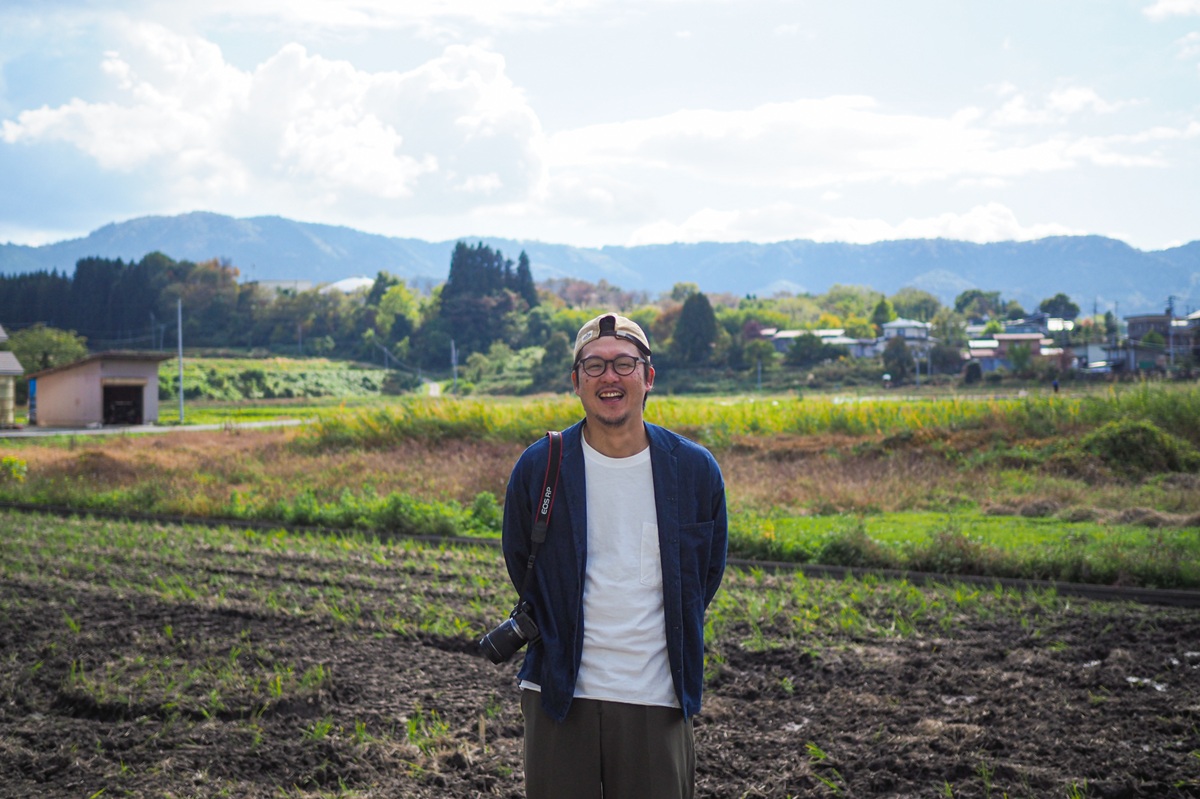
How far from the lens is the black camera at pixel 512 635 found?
Answer: 3.04 m

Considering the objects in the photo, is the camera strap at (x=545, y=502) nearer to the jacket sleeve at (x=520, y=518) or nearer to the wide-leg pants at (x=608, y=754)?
the jacket sleeve at (x=520, y=518)

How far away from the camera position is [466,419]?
23.3 m

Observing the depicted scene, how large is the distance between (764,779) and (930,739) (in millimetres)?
948

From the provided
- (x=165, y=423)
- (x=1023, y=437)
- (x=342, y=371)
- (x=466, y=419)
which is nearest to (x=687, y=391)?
(x=342, y=371)

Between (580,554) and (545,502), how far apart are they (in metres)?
0.19

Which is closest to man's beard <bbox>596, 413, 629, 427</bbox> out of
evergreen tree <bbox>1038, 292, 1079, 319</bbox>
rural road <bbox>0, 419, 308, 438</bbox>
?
rural road <bbox>0, 419, 308, 438</bbox>

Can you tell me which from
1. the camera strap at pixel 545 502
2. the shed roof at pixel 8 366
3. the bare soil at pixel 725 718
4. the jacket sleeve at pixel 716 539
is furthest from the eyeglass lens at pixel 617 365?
the shed roof at pixel 8 366

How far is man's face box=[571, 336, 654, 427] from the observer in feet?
10.1

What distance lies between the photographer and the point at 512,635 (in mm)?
3072

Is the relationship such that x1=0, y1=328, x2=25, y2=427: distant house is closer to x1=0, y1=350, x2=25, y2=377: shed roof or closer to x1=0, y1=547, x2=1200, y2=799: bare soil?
x1=0, y1=350, x2=25, y2=377: shed roof

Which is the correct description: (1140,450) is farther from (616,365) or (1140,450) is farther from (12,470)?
(12,470)

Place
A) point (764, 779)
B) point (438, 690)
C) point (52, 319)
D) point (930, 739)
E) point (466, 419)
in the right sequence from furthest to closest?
1. point (52, 319)
2. point (466, 419)
3. point (438, 690)
4. point (930, 739)
5. point (764, 779)

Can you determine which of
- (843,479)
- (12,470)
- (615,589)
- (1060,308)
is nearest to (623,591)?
(615,589)

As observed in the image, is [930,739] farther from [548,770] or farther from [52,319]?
[52,319]
